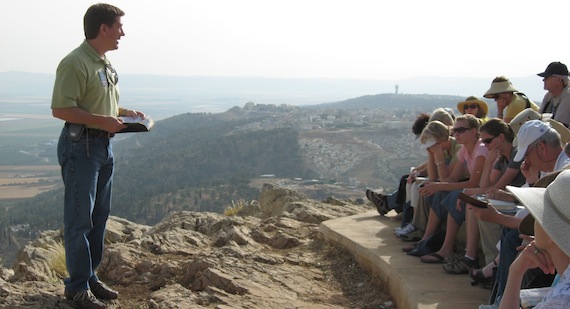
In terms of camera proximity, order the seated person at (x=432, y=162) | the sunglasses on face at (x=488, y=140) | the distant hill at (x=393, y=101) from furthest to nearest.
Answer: the distant hill at (x=393, y=101), the seated person at (x=432, y=162), the sunglasses on face at (x=488, y=140)

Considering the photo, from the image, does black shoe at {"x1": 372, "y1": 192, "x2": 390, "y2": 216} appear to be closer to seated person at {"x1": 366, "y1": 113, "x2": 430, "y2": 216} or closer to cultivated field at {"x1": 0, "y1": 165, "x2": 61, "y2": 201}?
seated person at {"x1": 366, "y1": 113, "x2": 430, "y2": 216}

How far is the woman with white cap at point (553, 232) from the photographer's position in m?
2.36

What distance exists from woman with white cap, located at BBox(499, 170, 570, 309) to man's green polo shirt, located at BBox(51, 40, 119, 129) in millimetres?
2439

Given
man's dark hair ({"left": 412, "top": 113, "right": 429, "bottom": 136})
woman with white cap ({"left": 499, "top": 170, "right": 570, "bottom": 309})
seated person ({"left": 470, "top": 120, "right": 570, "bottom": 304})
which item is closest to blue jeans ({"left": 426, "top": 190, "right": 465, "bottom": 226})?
seated person ({"left": 470, "top": 120, "right": 570, "bottom": 304})

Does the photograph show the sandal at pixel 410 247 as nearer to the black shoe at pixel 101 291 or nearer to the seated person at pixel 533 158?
the seated person at pixel 533 158

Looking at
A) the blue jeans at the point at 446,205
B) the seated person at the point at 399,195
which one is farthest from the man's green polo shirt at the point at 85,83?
the seated person at the point at 399,195

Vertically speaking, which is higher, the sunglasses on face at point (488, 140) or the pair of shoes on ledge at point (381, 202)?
the sunglasses on face at point (488, 140)

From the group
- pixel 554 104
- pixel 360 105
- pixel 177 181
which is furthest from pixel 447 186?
pixel 360 105

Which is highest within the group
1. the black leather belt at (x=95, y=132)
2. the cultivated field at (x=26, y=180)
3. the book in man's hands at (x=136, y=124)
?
the book in man's hands at (x=136, y=124)

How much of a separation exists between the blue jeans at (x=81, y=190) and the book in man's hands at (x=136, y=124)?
0.53 feet

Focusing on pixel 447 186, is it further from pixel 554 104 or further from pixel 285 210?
pixel 285 210

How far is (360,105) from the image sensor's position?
371 feet

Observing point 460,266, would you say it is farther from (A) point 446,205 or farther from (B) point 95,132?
(B) point 95,132

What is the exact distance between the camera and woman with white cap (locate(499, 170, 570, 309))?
2363mm
